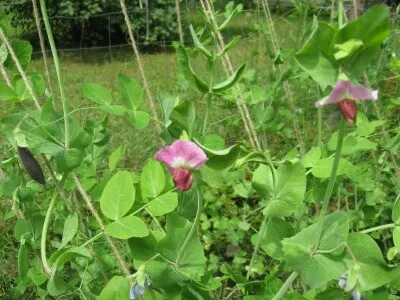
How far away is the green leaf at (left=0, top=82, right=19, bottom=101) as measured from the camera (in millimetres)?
864

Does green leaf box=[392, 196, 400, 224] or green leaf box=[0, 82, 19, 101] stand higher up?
green leaf box=[0, 82, 19, 101]

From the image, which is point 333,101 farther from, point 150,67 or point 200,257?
point 150,67

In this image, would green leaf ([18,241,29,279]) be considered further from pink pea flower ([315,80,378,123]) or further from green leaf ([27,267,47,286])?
pink pea flower ([315,80,378,123])

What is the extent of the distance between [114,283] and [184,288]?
0.42 ft

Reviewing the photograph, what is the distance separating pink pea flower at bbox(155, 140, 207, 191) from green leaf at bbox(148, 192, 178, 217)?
0.62ft

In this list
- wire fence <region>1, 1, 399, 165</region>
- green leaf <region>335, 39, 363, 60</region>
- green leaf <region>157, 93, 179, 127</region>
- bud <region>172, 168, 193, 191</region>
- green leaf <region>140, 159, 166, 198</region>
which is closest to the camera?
green leaf <region>335, 39, 363, 60</region>

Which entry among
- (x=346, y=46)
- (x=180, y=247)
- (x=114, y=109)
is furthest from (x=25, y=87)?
(x=346, y=46)

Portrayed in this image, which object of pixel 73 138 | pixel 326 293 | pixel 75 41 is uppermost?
pixel 73 138

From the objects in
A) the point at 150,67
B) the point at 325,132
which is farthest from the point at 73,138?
the point at 150,67

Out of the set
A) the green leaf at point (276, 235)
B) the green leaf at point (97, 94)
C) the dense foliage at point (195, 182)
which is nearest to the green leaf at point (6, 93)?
the dense foliage at point (195, 182)

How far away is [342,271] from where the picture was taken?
2.35 feet

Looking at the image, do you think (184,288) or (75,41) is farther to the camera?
(75,41)

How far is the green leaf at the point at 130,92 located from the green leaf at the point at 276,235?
0.30 m

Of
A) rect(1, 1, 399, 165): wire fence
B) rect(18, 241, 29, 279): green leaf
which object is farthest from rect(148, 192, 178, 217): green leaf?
rect(1, 1, 399, 165): wire fence
